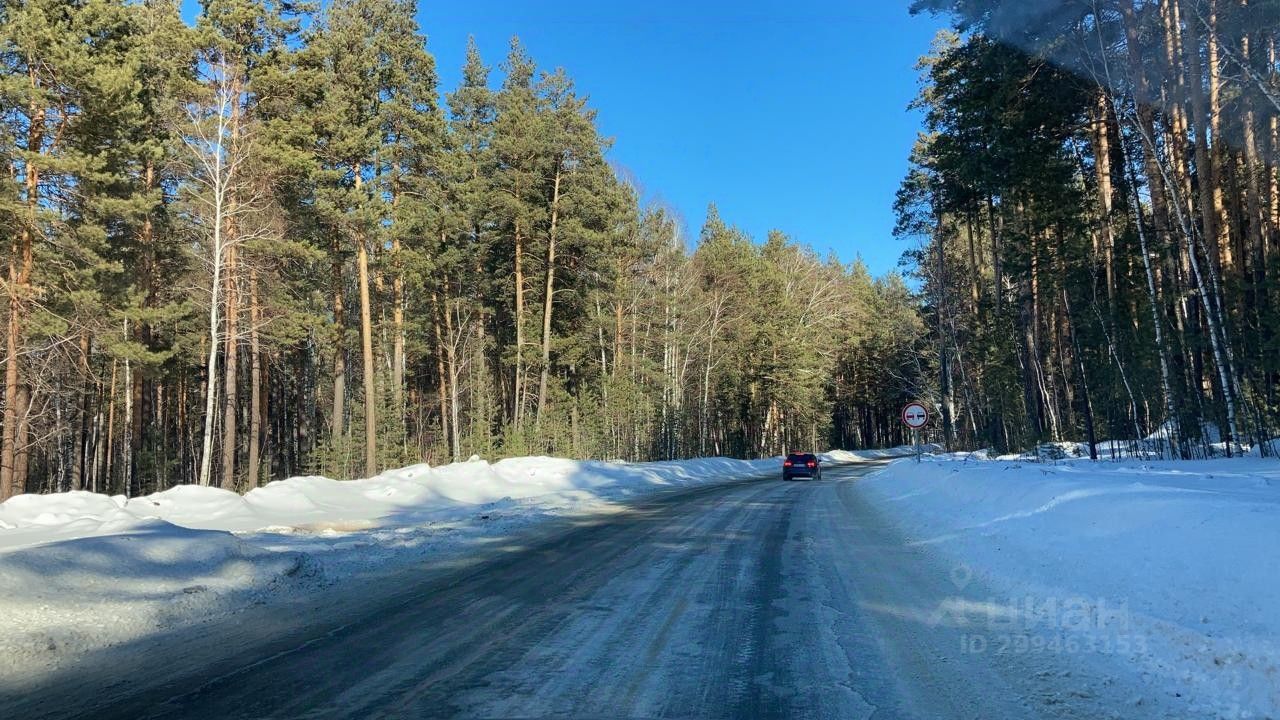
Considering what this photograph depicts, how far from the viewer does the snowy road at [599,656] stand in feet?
13.1

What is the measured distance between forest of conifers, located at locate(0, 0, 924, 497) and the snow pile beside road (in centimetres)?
2025

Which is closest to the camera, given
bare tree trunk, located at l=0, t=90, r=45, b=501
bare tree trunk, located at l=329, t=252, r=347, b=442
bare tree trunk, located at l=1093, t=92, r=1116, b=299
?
bare tree trunk, located at l=0, t=90, r=45, b=501

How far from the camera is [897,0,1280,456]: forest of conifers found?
13.1m

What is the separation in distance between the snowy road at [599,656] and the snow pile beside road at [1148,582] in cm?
44

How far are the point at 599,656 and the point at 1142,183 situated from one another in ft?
72.0

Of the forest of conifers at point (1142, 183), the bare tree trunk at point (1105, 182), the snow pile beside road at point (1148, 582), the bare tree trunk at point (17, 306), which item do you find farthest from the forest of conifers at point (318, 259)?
the snow pile beside road at point (1148, 582)

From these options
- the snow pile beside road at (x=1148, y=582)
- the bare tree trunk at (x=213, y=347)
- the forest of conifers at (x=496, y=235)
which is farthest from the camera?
the bare tree trunk at (x=213, y=347)

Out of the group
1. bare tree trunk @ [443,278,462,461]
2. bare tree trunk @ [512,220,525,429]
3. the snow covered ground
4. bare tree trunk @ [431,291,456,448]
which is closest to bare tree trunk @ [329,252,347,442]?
bare tree trunk @ [443,278,462,461]

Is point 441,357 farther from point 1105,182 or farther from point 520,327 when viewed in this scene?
point 1105,182

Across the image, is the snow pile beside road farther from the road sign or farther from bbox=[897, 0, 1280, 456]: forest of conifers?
the road sign

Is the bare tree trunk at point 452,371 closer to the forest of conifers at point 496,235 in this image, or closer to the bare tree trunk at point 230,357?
the forest of conifers at point 496,235

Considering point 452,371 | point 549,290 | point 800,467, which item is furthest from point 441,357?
point 800,467

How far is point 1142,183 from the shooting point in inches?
765

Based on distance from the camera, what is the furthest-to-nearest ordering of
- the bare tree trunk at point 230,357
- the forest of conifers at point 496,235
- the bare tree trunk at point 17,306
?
the bare tree trunk at point 230,357, the bare tree trunk at point 17,306, the forest of conifers at point 496,235
